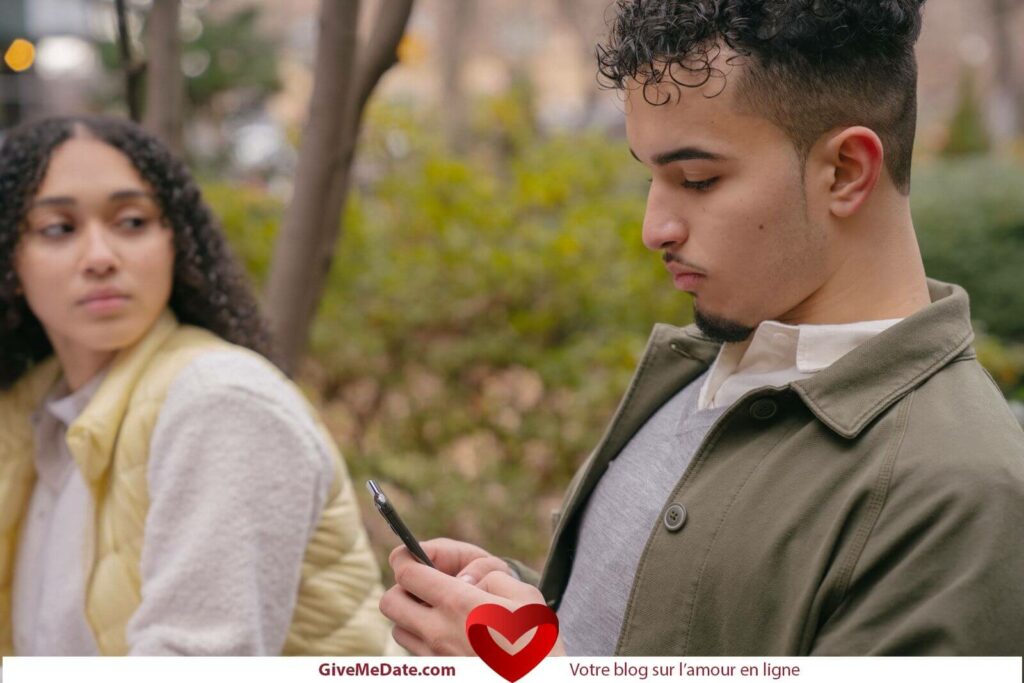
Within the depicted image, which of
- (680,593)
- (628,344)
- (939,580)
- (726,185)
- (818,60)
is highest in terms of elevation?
(818,60)

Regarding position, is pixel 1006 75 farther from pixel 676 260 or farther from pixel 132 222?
pixel 676 260

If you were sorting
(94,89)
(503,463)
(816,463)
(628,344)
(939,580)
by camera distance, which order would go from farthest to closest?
(94,89) → (503,463) → (628,344) → (816,463) → (939,580)

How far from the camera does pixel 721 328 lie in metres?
1.55

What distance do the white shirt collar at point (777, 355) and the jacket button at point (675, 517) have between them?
0.73 feet

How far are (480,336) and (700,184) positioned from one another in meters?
3.00

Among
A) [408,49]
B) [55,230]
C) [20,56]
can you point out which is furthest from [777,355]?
[408,49]

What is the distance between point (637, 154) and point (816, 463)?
518mm

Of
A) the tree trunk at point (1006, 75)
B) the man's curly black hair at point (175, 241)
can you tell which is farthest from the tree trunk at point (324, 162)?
the tree trunk at point (1006, 75)

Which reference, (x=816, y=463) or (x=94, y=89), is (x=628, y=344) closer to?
(x=816, y=463)

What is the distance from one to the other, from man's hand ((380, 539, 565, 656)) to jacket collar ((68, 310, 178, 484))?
948 millimetres

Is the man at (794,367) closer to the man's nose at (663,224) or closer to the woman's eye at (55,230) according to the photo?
the man's nose at (663,224)

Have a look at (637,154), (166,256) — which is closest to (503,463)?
(166,256)

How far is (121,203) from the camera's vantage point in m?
2.41

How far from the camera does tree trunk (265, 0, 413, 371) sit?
2961mm
